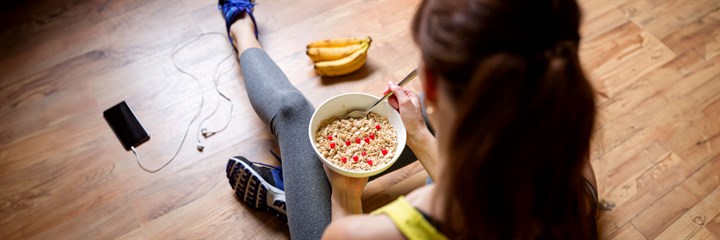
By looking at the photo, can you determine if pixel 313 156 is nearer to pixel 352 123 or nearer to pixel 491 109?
pixel 352 123

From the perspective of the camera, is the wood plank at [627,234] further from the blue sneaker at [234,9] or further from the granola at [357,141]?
the blue sneaker at [234,9]

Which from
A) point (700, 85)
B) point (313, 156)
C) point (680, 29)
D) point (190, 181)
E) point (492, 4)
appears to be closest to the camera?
point (492, 4)

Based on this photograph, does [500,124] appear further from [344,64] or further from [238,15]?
[238,15]

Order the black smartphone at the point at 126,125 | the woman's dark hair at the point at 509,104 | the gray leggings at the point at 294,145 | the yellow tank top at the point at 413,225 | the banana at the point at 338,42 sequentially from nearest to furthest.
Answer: the woman's dark hair at the point at 509,104 → the yellow tank top at the point at 413,225 → the gray leggings at the point at 294,145 → the black smartphone at the point at 126,125 → the banana at the point at 338,42

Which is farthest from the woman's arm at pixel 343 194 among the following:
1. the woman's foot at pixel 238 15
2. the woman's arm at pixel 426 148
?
the woman's foot at pixel 238 15

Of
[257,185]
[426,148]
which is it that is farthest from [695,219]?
[257,185]

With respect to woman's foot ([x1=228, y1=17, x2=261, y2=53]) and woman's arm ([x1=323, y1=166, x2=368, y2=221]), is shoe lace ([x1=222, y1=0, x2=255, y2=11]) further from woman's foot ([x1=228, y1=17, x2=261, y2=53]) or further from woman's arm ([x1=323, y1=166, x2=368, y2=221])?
woman's arm ([x1=323, y1=166, x2=368, y2=221])

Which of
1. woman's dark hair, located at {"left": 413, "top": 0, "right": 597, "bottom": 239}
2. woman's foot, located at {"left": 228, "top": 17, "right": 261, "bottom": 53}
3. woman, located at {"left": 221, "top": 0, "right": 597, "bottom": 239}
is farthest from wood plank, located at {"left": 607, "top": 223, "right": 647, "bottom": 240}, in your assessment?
woman's foot, located at {"left": 228, "top": 17, "right": 261, "bottom": 53}

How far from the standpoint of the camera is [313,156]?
3.88ft

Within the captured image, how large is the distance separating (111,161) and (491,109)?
1.23m

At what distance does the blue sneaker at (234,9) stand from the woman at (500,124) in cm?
99

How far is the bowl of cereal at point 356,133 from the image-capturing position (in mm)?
1178

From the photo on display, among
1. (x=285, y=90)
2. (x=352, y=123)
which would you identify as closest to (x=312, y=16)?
(x=285, y=90)

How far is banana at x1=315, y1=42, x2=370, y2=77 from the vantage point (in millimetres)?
1542
